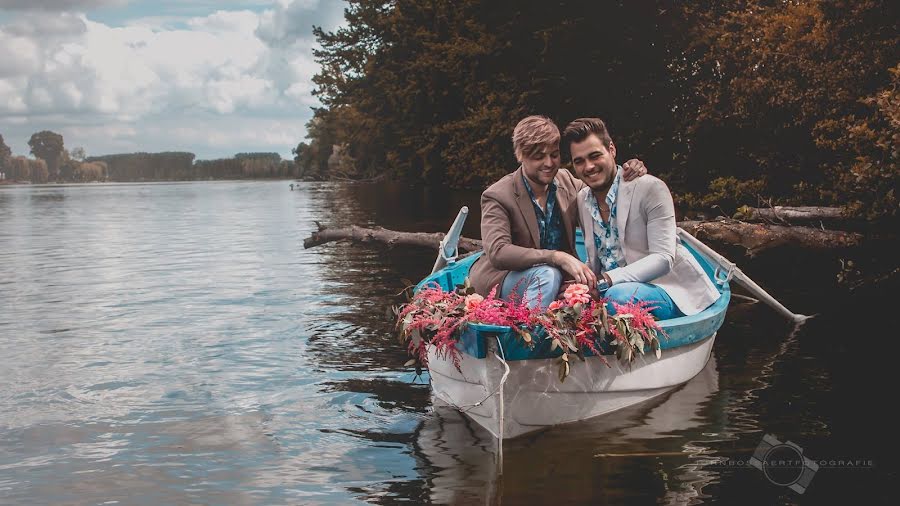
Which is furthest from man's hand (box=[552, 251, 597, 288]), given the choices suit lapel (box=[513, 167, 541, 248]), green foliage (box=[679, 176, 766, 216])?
green foliage (box=[679, 176, 766, 216])

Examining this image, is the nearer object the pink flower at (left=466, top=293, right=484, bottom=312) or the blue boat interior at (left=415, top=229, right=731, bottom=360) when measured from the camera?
the blue boat interior at (left=415, top=229, right=731, bottom=360)

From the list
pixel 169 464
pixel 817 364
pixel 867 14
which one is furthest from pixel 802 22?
pixel 169 464

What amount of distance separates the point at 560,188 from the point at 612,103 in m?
20.2

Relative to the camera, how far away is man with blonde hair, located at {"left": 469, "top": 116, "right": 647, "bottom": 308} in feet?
20.5

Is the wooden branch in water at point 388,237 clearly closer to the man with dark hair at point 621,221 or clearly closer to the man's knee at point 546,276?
the man with dark hair at point 621,221

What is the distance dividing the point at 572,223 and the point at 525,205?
0.56 meters

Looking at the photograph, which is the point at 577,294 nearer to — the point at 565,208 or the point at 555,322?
the point at 555,322

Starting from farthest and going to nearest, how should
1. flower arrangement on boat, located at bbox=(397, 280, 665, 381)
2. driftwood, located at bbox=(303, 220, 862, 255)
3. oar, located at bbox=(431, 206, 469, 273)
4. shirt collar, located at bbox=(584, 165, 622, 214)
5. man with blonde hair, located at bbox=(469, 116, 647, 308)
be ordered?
driftwood, located at bbox=(303, 220, 862, 255) < oar, located at bbox=(431, 206, 469, 273) < shirt collar, located at bbox=(584, 165, 622, 214) < man with blonde hair, located at bbox=(469, 116, 647, 308) < flower arrangement on boat, located at bbox=(397, 280, 665, 381)

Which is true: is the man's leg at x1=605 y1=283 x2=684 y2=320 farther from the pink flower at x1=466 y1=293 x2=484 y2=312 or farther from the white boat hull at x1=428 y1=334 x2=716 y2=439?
the pink flower at x1=466 y1=293 x2=484 y2=312

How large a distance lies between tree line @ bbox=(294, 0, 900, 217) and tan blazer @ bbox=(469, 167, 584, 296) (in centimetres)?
656

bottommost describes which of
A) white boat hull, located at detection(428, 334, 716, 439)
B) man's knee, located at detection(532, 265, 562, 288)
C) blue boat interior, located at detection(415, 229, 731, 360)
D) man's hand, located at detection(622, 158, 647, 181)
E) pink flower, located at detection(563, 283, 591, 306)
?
white boat hull, located at detection(428, 334, 716, 439)

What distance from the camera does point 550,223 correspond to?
22.0 feet

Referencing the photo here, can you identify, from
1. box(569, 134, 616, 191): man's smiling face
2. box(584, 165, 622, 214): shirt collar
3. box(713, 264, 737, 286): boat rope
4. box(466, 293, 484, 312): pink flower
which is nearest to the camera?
box(466, 293, 484, 312): pink flower

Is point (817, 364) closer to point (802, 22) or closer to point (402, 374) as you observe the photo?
point (402, 374)
